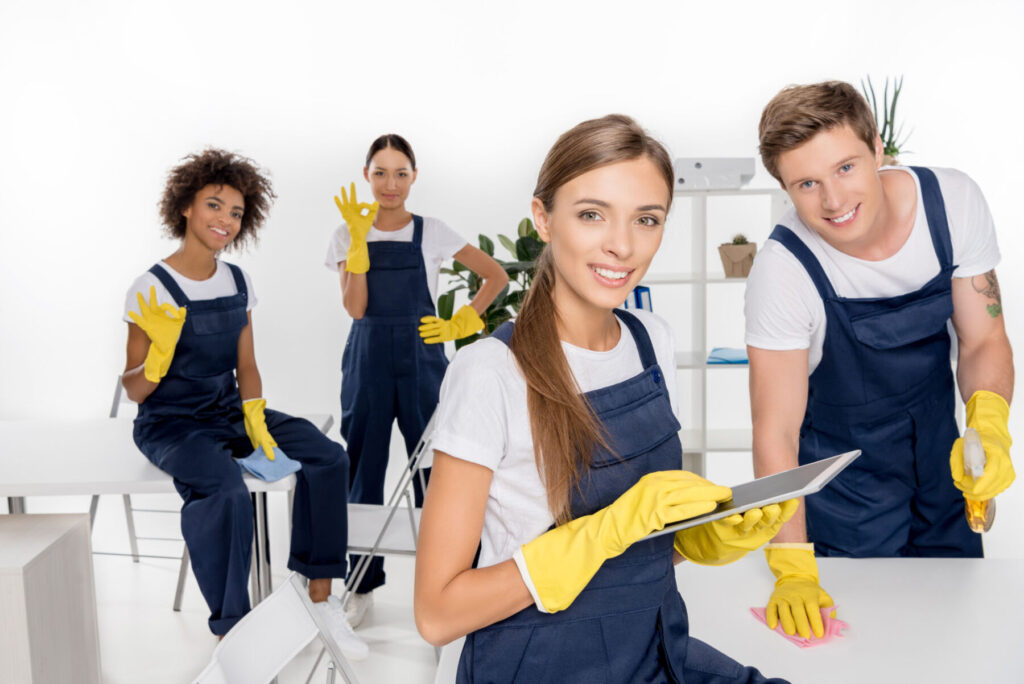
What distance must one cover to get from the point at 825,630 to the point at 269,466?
174cm

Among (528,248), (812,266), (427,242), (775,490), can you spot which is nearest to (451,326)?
(427,242)

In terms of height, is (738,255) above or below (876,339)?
above

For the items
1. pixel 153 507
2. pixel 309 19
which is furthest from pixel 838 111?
pixel 153 507

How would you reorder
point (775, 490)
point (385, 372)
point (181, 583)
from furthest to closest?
1. point (385, 372)
2. point (181, 583)
3. point (775, 490)

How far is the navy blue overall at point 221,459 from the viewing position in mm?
2557

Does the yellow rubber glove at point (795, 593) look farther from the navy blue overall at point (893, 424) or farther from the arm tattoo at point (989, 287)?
the arm tattoo at point (989, 287)

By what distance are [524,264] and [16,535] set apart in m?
2.17

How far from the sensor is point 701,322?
3.98 m

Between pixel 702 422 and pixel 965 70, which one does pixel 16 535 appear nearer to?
pixel 702 422

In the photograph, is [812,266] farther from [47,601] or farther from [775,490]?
[47,601]

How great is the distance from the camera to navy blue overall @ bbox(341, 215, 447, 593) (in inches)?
133

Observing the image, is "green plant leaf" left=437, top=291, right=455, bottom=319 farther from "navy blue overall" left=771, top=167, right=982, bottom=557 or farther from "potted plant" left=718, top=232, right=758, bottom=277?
"navy blue overall" left=771, top=167, right=982, bottom=557

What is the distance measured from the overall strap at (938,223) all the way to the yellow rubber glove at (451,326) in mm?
1907

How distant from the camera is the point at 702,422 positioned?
3.91 m
